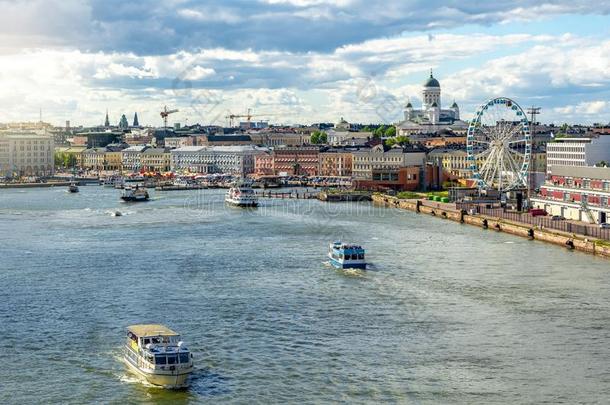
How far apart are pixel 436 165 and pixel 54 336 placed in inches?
1958

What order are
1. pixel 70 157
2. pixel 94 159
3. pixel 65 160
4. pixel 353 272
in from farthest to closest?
1. pixel 70 157
2. pixel 65 160
3. pixel 94 159
4. pixel 353 272

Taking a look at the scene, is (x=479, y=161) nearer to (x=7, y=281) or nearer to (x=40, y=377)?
(x=7, y=281)

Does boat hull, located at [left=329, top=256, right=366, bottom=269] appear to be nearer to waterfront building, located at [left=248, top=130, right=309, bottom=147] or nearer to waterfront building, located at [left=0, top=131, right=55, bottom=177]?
waterfront building, located at [left=0, top=131, right=55, bottom=177]

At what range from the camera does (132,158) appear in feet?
312

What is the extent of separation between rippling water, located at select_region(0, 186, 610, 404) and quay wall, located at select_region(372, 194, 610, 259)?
65cm

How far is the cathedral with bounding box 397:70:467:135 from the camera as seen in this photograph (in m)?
113

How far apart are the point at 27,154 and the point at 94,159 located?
338 inches

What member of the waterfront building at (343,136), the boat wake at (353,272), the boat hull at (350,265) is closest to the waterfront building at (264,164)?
the waterfront building at (343,136)

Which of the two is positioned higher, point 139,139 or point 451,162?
point 139,139

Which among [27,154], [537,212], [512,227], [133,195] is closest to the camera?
[512,227]

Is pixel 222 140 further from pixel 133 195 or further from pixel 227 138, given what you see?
pixel 133 195

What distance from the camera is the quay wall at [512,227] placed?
29531mm

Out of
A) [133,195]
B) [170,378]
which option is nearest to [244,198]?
[133,195]

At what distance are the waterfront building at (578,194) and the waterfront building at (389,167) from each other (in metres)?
21.8
